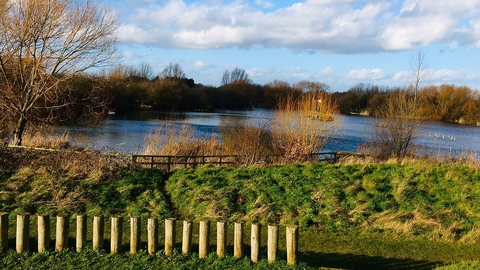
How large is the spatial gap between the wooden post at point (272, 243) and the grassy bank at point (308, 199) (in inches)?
39.8

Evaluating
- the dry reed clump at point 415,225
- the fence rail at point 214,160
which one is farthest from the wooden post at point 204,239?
the fence rail at point 214,160

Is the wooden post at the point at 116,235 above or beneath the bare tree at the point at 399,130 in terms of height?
beneath

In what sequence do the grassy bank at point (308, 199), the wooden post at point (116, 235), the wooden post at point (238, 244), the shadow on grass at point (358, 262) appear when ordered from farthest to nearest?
the grassy bank at point (308, 199), the shadow on grass at point (358, 262), the wooden post at point (116, 235), the wooden post at point (238, 244)

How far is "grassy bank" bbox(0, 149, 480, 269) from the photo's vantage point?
893cm

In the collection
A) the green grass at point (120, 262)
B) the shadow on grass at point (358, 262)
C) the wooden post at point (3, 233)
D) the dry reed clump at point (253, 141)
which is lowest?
the shadow on grass at point (358, 262)

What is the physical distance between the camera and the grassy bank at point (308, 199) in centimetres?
893

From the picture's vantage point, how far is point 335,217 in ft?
35.1

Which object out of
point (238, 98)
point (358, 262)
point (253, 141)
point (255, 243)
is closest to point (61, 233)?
point (255, 243)

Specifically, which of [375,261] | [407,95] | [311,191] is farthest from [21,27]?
[407,95]

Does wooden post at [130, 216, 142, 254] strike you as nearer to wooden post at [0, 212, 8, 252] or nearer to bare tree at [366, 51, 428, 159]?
wooden post at [0, 212, 8, 252]

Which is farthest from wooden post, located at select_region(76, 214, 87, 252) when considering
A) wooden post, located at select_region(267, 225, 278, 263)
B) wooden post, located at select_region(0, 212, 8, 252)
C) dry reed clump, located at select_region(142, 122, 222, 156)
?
dry reed clump, located at select_region(142, 122, 222, 156)

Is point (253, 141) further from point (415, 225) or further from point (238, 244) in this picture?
point (238, 244)

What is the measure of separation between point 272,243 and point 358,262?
6.48 feet

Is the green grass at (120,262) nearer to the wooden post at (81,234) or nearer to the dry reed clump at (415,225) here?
the wooden post at (81,234)
